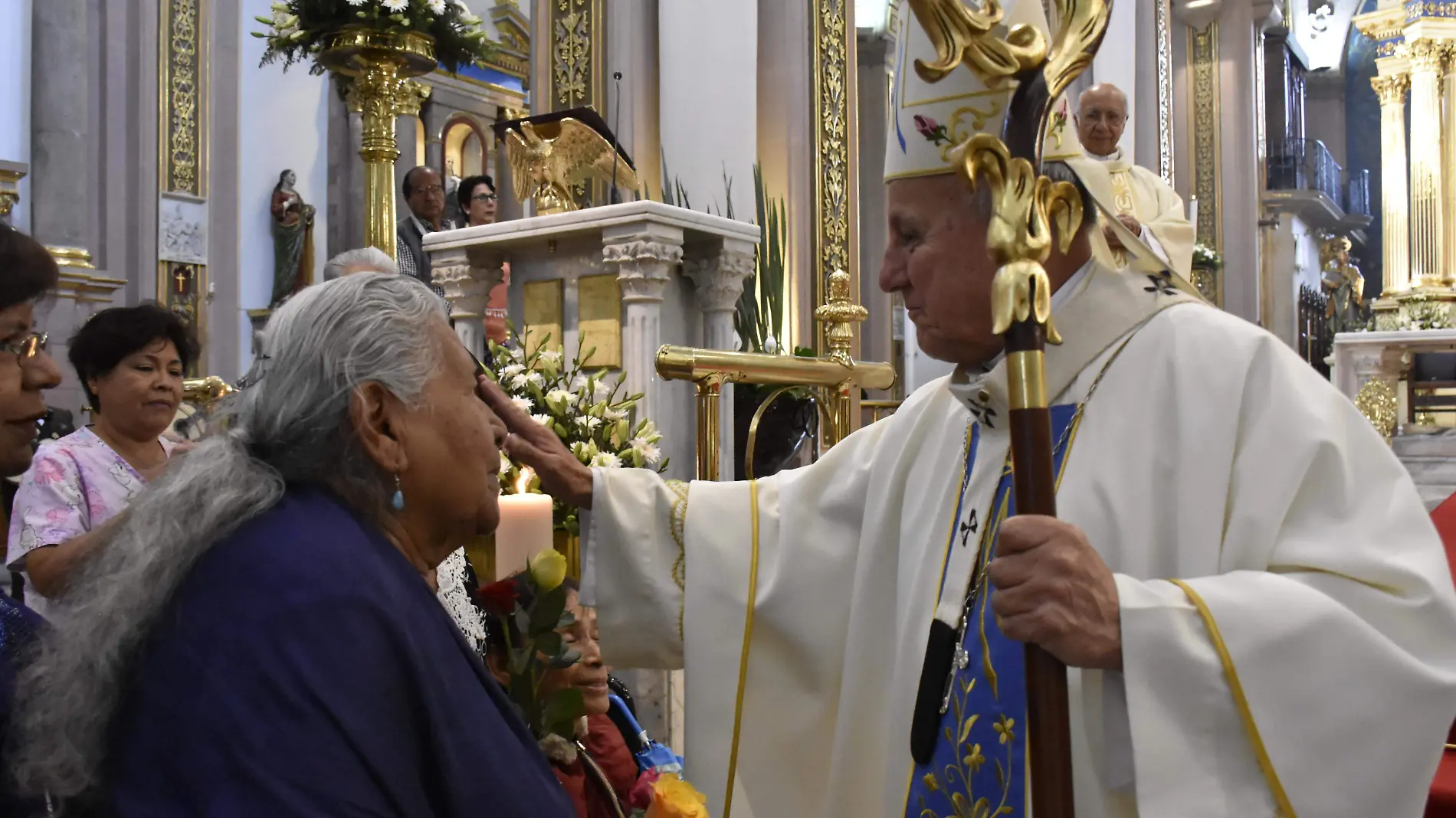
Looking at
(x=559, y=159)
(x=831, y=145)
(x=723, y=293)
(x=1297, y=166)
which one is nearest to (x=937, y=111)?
(x=723, y=293)

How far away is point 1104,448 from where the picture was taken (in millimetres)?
1784

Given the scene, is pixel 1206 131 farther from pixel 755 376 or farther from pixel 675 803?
pixel 675 803

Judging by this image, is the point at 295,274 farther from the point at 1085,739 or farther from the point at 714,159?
the point at 1085,739

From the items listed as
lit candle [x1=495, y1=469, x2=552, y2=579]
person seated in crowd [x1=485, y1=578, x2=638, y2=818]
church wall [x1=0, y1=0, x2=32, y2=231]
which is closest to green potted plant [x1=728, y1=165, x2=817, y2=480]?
person seated in crowd [x1=485, y1=578, x2=638, y2=818]

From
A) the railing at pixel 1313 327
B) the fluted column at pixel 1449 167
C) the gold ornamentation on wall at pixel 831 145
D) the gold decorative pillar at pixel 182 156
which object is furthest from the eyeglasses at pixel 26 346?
the railing at pixel 1313 327

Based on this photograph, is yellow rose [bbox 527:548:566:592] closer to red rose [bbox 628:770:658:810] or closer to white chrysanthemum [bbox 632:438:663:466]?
red rose [bbox 628:770:658:810]

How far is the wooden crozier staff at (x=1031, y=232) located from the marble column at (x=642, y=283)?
2703mm

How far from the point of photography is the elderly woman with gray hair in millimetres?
1153

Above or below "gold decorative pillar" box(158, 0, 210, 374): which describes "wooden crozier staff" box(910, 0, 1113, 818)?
below

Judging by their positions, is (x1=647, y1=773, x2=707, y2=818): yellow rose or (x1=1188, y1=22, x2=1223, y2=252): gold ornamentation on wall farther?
(x1=1188, y1=22, x2=1223, y2=252): gold ornamentation on wall

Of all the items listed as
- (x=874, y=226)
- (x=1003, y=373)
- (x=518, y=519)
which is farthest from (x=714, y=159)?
(x=874, y=226)

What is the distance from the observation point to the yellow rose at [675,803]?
5.35 ft

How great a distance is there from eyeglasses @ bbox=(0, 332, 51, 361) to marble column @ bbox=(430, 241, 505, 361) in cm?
280

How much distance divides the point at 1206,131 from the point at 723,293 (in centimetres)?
1423
